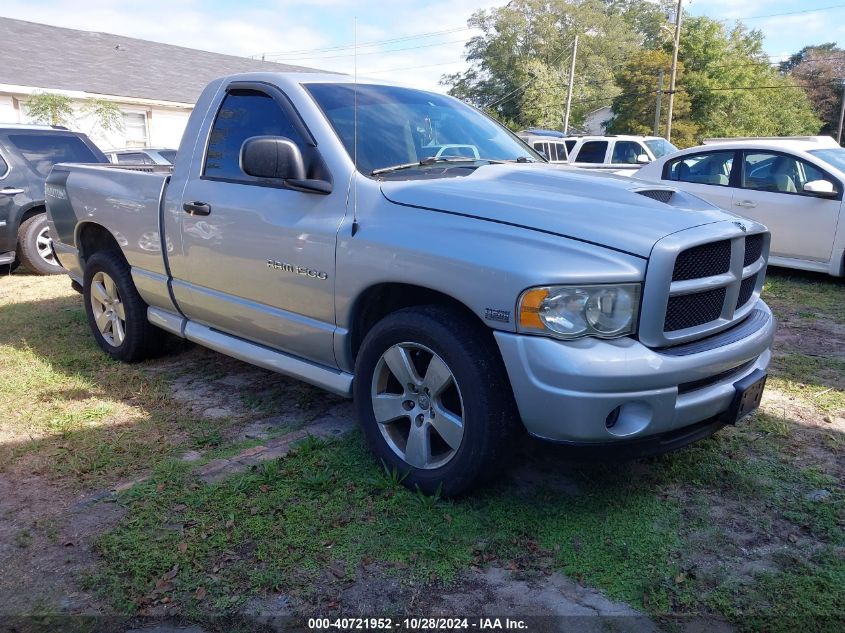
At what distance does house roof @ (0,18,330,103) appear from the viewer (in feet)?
66.6

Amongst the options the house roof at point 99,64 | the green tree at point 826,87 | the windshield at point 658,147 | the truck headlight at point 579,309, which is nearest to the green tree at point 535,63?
the green tree at point 826,87

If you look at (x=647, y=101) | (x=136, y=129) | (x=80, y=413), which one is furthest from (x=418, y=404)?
(x=647, y=101)

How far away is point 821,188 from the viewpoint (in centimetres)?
735

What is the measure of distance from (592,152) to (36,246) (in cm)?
1217

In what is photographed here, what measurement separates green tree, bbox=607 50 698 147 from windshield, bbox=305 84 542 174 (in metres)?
39.9

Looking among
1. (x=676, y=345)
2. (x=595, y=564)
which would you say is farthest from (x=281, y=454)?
(x=676, y=345)

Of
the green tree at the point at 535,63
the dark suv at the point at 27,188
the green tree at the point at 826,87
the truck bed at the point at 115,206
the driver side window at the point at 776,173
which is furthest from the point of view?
the green tree at the point at 826,87

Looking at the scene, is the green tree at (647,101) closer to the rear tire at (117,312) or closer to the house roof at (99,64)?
the house roof at (99,64)

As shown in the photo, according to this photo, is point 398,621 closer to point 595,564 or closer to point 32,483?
point 595,564

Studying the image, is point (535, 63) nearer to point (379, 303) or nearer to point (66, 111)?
point (66, 111)

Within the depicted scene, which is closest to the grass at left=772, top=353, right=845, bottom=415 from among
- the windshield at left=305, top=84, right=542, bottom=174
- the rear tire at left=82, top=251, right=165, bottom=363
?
the windshield at left=305, top=84, right=542, bottom=174

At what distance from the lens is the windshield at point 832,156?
7.68m

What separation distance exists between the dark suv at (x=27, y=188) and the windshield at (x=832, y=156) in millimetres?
8893

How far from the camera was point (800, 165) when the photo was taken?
772 centimetres
